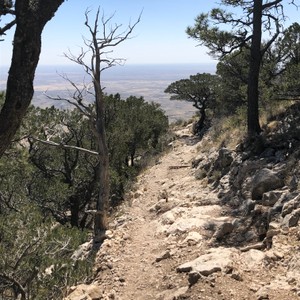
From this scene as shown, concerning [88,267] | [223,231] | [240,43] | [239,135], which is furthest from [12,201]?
[240,43]

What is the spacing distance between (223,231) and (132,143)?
54.0 ft

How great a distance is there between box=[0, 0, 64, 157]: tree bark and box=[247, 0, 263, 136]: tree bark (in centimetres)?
939

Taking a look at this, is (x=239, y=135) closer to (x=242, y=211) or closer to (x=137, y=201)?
(x=137, y=201)

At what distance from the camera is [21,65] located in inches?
173

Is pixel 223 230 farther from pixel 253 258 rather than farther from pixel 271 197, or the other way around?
pixel 253 258

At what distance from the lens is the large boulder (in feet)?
29.8

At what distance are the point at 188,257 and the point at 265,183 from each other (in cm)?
304

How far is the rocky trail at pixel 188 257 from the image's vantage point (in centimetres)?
597

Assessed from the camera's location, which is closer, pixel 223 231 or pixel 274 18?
pixel 223 231

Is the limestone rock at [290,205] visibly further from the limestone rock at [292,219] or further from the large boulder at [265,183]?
the large boulder at [265,183]

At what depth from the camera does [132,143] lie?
24.3m

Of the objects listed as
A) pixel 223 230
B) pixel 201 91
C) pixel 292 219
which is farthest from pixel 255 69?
pixel 201 91

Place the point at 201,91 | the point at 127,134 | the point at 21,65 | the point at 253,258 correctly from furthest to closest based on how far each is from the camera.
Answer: the point at 201,91
the point at 127,134
the point at 253,258
the point at 21,65

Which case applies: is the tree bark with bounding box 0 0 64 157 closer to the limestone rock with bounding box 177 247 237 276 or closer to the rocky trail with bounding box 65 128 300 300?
the rocky trail with bounding box 65 128 300 300
